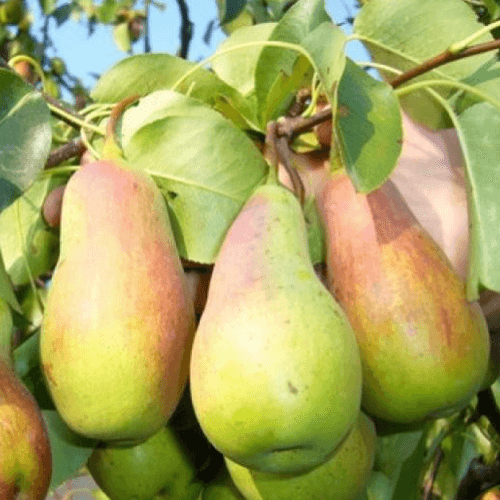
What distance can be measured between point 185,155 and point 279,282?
6.3 inches

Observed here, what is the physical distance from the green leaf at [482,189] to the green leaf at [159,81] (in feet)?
0.58

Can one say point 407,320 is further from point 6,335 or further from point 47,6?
point 47,6

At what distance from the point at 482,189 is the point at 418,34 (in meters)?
0.17

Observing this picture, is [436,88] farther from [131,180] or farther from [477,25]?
[131,180]

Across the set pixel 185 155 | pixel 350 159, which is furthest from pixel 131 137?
pixel 350 159

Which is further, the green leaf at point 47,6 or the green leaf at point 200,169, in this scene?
the green leaf at point 47,6

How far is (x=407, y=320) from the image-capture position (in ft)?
2.04

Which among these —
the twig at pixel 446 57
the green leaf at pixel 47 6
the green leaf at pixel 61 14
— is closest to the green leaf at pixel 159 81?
the twig at pixel 446 57

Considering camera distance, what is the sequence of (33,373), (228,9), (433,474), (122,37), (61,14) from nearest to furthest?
(33,373), (228,9), (433,474), (61,14), (122,37)

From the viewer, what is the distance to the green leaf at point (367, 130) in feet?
2.04

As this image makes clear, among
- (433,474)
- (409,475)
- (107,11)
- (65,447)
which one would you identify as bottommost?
(433,474)

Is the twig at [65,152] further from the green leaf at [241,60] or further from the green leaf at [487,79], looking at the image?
the green leaf at [487,79]

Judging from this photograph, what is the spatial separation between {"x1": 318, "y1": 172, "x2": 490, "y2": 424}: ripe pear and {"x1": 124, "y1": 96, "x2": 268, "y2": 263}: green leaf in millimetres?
85

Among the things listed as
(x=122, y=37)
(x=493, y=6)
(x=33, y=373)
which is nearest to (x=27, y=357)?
(x=33, y=373)
